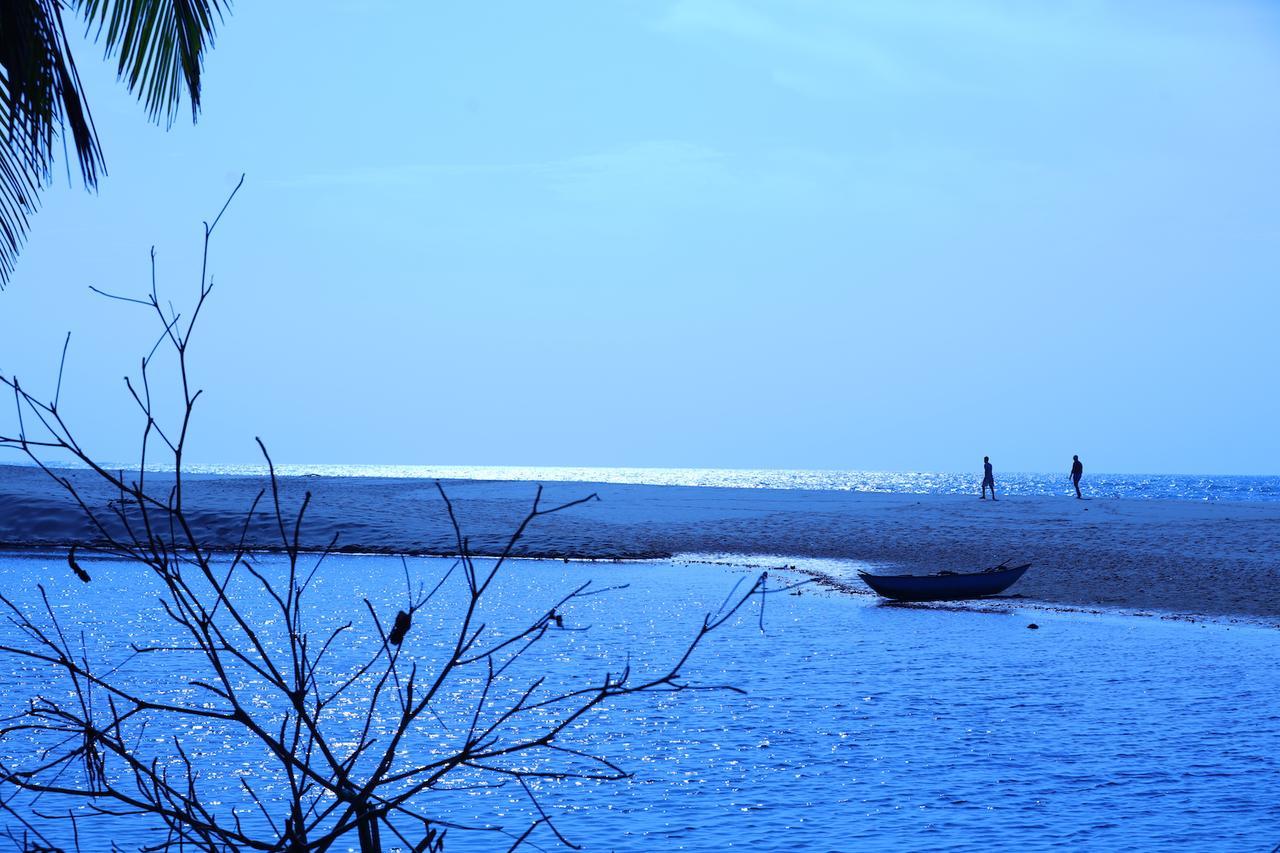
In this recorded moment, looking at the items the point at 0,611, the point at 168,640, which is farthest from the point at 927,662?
the point at 0,611

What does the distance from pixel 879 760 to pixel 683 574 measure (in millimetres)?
19587

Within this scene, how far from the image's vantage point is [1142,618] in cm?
2484

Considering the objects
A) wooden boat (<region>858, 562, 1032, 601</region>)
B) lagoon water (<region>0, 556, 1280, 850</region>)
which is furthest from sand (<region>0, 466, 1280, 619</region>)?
lagoon water (<region>0, 556, 1280, 850</region>)

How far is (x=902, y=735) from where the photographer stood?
46.4 ft

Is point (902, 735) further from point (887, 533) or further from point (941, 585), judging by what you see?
point (887, 533)

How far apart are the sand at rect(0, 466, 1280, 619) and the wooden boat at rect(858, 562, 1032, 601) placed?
1.88 meters

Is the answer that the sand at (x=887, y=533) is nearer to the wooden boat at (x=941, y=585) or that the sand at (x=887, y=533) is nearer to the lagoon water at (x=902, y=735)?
the wooden boat at (x=941, y=585)

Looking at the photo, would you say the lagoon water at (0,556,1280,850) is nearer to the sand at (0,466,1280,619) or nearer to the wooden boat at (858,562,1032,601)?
the wooden boat at (858,562,1032,601)

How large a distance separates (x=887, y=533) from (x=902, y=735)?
2869 centimetres

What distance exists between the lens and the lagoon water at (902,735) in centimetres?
1061

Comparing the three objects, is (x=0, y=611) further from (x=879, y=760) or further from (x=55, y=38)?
(x=55, y=38)

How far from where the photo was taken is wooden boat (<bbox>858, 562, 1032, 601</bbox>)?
26672 millimetres

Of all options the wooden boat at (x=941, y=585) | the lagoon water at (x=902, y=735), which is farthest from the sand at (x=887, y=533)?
the lagoon water at (x=902, y=735)

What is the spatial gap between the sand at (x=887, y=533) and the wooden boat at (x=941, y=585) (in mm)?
1885
